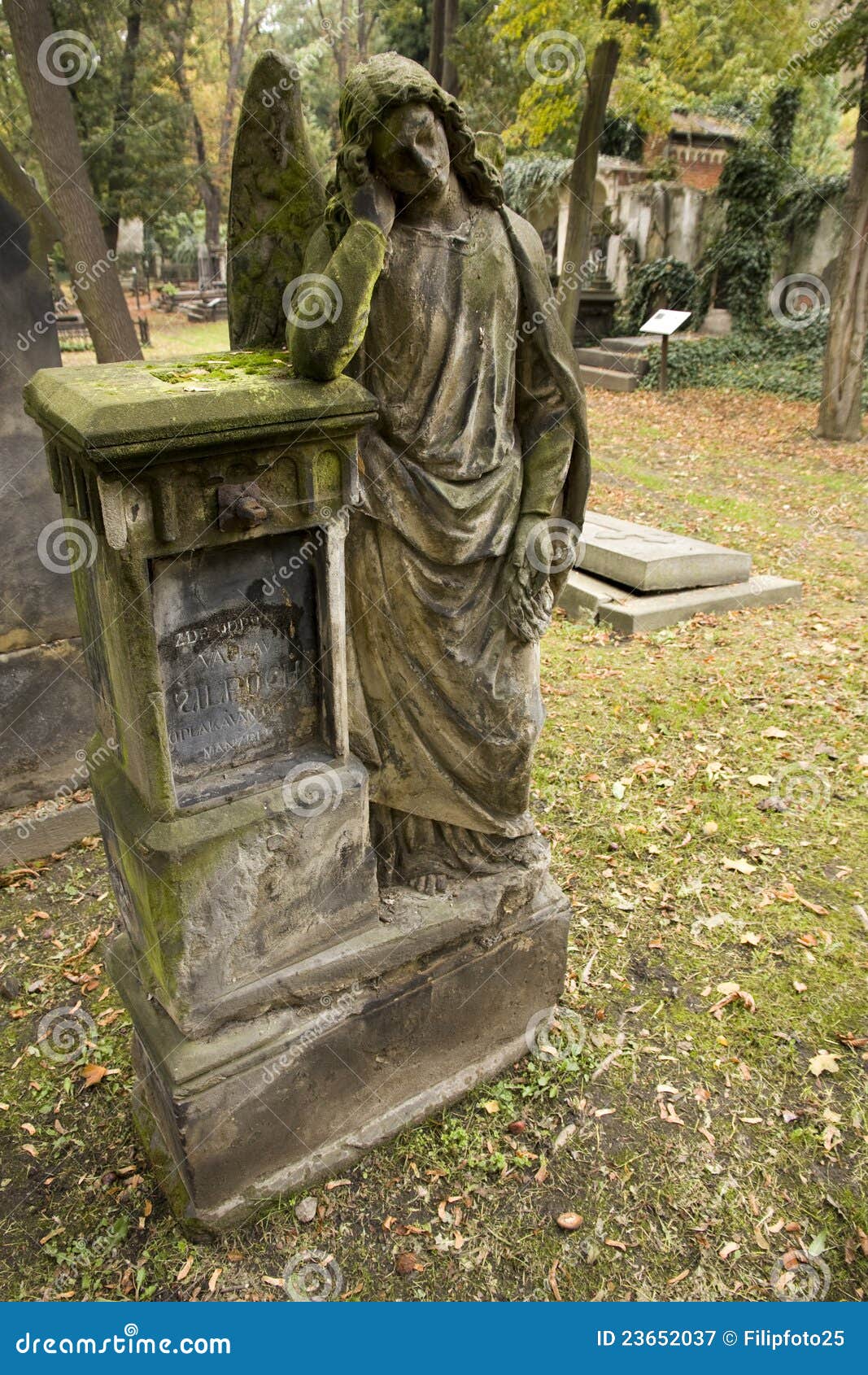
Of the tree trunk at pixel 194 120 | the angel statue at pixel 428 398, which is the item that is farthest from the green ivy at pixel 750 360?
the angel statue at pixel 428 398

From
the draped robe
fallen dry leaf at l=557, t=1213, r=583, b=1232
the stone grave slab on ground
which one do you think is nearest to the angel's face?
the draped robe

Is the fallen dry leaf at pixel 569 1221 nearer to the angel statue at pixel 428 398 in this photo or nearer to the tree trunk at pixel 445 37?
the angel statue at pixel 428 398

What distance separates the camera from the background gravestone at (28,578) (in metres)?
4.65

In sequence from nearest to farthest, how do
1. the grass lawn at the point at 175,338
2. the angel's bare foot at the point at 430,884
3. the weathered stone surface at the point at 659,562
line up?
the angel's bare foot at the point at 430,884 → the weathered stone surface at the point at 659,562 → the grass lawn at the point at 175,338

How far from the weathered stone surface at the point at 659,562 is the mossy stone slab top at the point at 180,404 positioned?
4.90m

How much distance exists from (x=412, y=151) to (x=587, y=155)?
11.4m

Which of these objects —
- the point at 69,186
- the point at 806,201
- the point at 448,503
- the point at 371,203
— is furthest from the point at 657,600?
the point at 806,201

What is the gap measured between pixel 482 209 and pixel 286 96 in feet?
2.02

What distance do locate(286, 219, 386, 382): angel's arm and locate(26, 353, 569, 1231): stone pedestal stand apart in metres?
0.08

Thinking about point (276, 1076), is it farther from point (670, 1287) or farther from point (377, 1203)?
point (670, 1287)

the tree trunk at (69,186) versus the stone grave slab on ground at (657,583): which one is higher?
the tree trunk at (69,186)

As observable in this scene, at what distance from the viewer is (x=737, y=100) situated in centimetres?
2300

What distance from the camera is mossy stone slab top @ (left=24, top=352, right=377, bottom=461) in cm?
214

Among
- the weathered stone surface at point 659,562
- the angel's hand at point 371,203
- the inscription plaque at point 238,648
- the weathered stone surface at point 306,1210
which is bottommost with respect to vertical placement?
the weathered stone surface at point 306,1210
